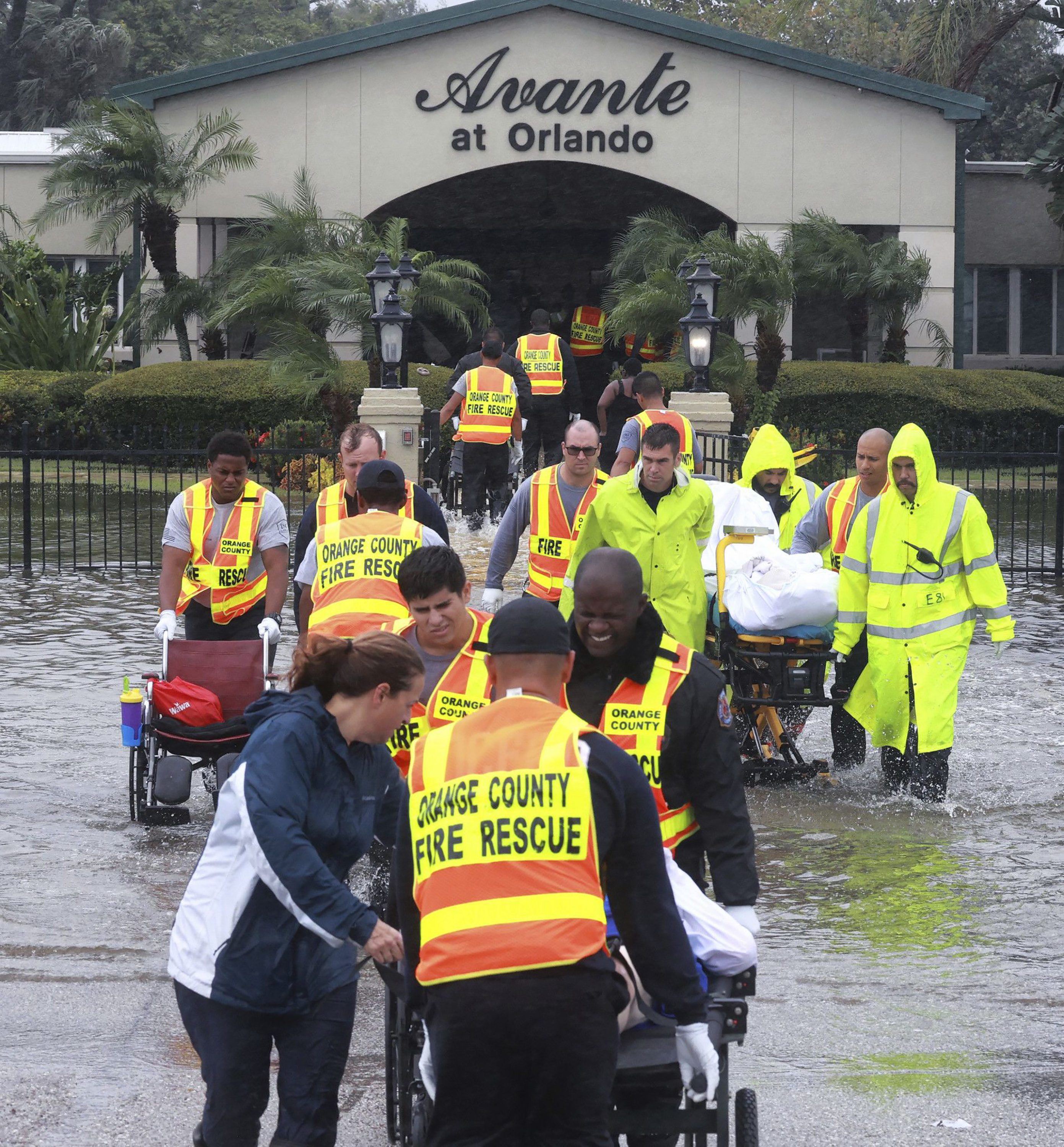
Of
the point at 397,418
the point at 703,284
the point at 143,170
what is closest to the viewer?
the point at 703,284

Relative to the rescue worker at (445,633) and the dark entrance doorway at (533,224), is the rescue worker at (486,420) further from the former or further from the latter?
the dark entrance doorway at (533,224)

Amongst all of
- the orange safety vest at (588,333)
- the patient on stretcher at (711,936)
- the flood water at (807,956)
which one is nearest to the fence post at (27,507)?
the flood water at (807,956)

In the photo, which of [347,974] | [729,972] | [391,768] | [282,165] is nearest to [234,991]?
[347,974]

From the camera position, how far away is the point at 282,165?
28219 mm

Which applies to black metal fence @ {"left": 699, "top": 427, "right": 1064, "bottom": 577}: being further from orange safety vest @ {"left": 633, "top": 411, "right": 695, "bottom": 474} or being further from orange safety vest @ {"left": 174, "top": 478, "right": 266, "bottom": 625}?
orange safety vest @ {"left": 174, "top": 478, "right": 266, "bottom": 625}

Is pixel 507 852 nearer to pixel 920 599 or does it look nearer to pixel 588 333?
pixel 920 599

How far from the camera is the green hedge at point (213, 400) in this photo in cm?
2547

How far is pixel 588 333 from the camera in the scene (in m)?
30.7

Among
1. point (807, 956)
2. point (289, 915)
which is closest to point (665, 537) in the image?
point (807, 956)

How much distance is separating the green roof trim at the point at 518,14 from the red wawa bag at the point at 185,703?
2181cm

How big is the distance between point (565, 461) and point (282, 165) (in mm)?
20310

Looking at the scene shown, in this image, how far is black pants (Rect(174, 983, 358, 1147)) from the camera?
3.77m

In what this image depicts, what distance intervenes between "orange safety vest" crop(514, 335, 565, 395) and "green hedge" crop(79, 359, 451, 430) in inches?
269

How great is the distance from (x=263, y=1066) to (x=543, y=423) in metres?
15.3
